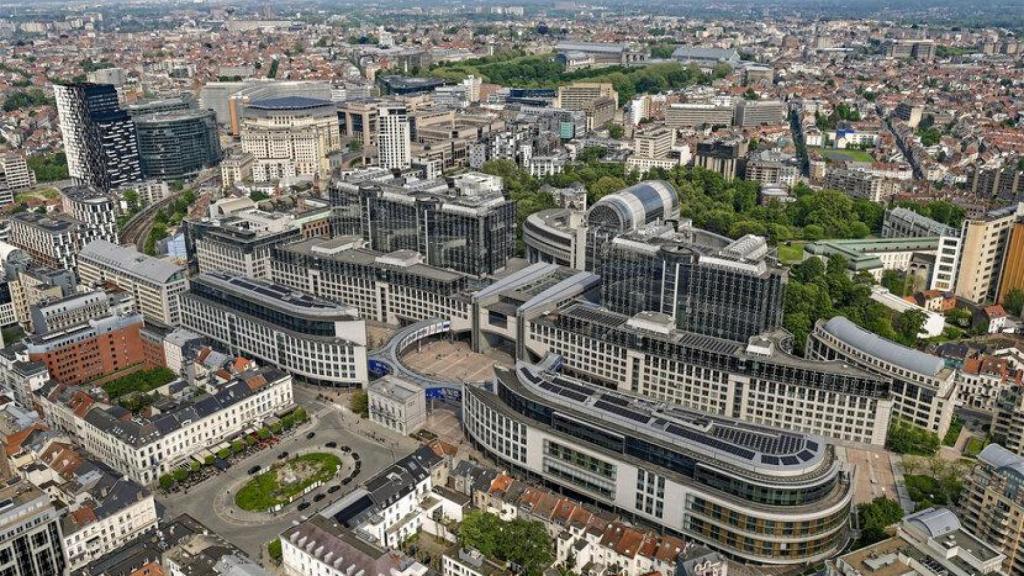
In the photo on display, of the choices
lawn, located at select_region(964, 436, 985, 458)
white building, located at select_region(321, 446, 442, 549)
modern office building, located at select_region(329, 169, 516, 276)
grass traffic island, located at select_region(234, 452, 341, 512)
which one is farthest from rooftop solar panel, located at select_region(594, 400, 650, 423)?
modern office building, located at select_region(329, 169, 516, 276)

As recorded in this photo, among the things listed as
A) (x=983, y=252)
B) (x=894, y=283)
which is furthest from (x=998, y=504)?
(x=894, y=283)

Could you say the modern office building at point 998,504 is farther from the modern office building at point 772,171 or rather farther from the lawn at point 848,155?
the lawn at point 848,155

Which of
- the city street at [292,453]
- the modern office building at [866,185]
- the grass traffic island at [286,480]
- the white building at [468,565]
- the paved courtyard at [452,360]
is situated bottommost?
the city street at [292,453]

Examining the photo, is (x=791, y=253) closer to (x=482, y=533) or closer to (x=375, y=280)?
(x=375, y=280)

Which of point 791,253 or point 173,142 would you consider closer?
point 791,253

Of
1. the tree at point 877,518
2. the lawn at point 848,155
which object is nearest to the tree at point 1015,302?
the tree at point 877,518

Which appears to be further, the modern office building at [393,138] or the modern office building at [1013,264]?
the modern office building at [393,138]
